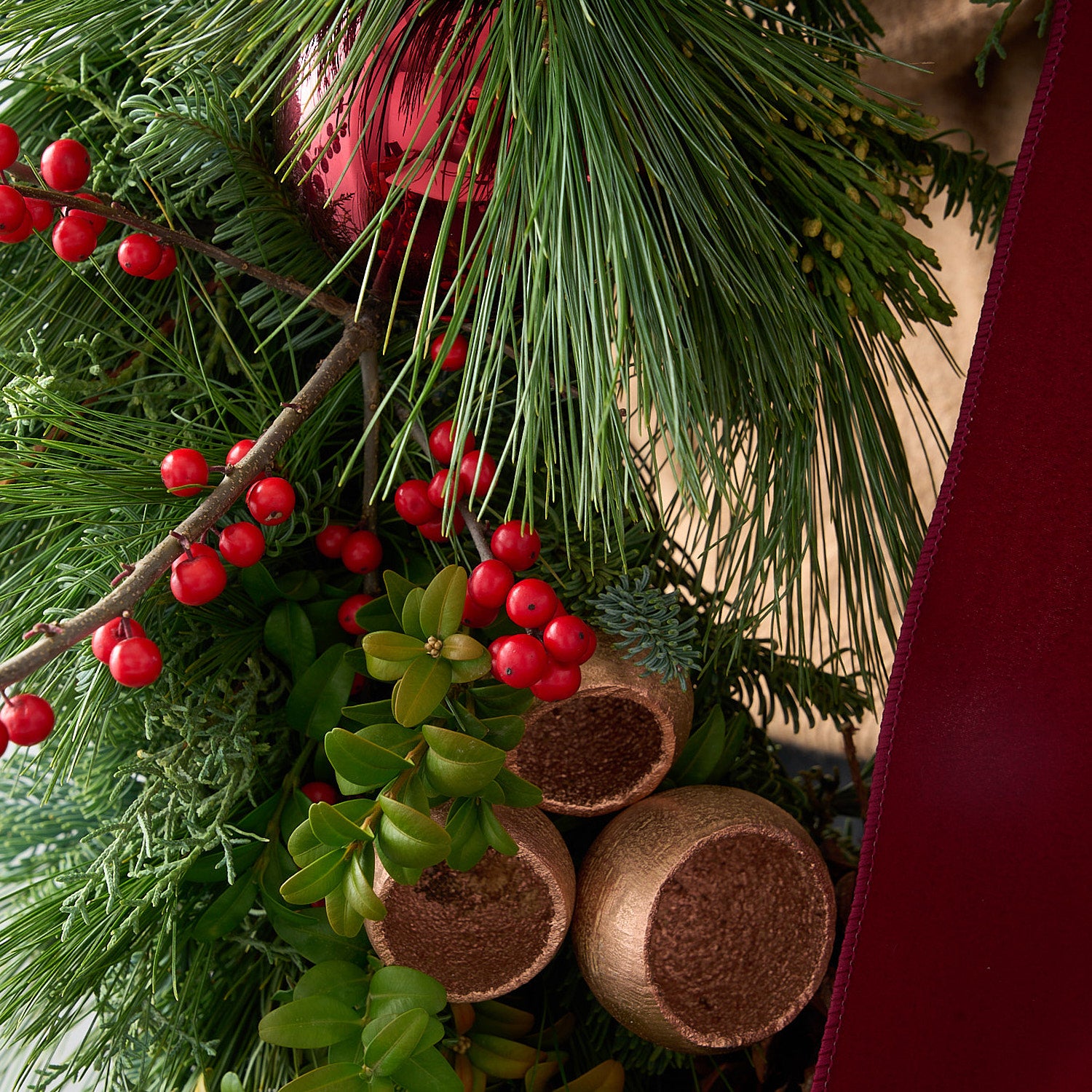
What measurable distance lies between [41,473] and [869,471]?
1.09 ft

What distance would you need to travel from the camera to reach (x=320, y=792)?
404mm

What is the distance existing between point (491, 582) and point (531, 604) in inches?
0.7

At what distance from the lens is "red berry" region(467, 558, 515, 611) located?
337 mm

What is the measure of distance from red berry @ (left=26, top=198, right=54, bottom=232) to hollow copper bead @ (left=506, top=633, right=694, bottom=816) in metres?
0.26

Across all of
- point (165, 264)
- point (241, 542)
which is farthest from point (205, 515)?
point (165, 264)

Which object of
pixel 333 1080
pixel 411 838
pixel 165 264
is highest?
pixel 165 264

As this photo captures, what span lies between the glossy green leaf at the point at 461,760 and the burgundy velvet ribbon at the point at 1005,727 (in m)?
0.14

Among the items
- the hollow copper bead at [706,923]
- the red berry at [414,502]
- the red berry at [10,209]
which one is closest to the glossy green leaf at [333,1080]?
the hollow copper bead at [706,923]

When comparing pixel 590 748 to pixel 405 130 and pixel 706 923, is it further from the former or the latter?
pixel 405 130

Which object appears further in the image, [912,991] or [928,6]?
[928,6]

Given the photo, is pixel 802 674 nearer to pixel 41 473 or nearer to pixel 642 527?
pixel 642 527

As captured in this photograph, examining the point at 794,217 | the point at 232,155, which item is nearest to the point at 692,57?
the point at 794,217

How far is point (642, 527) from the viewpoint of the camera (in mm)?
434

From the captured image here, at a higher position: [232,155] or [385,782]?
[232,155]
